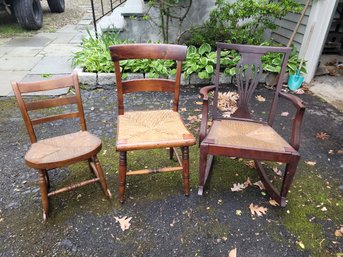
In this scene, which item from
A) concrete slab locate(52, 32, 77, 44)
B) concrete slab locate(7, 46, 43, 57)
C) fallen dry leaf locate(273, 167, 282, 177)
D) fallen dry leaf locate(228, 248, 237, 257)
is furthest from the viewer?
concrete slab locate(52, 32, 77, 44)

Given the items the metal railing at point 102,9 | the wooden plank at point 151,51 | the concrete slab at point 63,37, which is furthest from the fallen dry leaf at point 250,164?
the concrete slab at point 63,37

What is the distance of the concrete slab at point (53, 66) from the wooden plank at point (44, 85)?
8.26ft

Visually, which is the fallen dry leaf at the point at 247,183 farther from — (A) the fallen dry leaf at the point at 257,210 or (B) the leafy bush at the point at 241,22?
(B) the leafy bush at the point at 241,22

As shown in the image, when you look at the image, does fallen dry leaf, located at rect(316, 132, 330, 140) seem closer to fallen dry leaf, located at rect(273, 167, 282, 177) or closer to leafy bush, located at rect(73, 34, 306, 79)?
fallen dry leaf, located at rect(273, 167, 282, 177)

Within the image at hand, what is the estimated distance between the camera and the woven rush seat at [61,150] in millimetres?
1752

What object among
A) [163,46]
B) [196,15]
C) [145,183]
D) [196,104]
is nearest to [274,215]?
[145,183]

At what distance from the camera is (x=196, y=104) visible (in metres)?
3.68

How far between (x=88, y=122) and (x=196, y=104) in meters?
1.47

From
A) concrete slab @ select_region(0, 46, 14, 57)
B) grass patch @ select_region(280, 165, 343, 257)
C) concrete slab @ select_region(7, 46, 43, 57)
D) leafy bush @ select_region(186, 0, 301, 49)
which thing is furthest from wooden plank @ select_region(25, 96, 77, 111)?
concrete slab @ select_region(0, 46, 14, 57)

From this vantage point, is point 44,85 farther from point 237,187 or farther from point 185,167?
point 237,187

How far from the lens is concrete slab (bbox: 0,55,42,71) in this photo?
4.44m

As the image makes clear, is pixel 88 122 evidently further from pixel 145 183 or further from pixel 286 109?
pixel 286 109

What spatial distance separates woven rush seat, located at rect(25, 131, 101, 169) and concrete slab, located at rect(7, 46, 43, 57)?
3774mm

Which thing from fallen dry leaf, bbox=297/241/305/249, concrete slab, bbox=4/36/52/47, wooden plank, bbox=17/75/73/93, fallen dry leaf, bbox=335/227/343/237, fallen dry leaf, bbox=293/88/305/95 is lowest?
fallen dry leaf, bbox=297/241/305/249
